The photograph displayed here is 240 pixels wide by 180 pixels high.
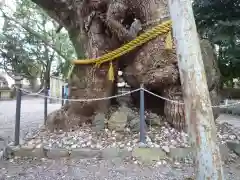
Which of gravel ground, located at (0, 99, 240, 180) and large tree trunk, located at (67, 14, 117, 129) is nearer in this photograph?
gravel ground, located at (0, 99, 240, 180)

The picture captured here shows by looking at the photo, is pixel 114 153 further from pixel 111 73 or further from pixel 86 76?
pixel 86 76

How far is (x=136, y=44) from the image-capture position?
10.1 feet

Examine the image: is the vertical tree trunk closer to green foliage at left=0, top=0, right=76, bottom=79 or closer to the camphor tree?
Answer: the camphor tree

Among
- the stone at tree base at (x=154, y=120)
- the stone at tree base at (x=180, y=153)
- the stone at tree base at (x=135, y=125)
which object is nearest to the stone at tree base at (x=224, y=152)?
the stone at tree base at (x=180, y=153)

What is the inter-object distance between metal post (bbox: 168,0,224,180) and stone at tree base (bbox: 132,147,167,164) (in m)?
1.26

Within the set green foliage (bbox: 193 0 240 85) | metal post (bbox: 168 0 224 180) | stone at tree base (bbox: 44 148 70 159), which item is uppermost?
green foliage (bbox: 193 0 240 85)

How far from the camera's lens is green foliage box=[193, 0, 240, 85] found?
505 centimetres

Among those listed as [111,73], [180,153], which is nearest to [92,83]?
[111,73]

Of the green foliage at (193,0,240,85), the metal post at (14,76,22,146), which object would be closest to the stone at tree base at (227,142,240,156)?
the metal post at (14,76,22,146)

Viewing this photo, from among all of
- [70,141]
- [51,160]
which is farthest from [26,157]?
[70,141]

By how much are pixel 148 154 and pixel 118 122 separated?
2.04 feet

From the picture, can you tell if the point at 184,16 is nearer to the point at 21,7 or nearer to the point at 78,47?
the point at 78,47

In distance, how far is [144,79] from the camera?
10.5 feet

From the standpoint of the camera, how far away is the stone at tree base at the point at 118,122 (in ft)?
10.1
